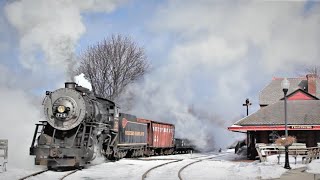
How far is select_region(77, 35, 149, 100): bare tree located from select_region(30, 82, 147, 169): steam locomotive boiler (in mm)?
23065

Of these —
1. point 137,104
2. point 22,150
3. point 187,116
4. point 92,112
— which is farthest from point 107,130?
point 137,104

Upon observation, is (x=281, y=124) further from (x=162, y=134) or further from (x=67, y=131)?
(x=67, y=131)

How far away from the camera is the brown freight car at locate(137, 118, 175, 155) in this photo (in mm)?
27594

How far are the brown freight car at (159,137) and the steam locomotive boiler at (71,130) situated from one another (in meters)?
7.06

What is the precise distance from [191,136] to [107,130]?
17.6 metres

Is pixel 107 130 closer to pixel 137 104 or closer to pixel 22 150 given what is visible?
pixel 22 150

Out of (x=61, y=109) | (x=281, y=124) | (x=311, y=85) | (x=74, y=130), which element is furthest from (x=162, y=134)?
(x=61, y=109)

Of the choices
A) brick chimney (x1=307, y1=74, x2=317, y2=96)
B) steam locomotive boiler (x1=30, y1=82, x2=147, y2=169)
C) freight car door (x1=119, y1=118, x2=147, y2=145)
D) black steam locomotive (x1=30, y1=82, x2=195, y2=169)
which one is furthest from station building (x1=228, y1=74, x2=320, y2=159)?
steam locomotive boiler (x1=30, y1=82, x2=147, y2=169)

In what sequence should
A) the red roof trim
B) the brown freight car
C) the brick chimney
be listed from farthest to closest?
the brick chimney < the brown freight car < the red roof trim

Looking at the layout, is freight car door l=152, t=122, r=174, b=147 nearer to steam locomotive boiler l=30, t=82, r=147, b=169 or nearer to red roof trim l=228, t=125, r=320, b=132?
red roof trim l=228, t=125, r=320, b=132

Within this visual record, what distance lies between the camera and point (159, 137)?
2911cm

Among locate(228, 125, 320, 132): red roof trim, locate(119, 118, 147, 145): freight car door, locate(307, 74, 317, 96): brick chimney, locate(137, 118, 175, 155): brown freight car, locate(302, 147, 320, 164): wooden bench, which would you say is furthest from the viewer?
locate(307, 74, 317, 96): brick chimney

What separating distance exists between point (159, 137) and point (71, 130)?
40.8 feet

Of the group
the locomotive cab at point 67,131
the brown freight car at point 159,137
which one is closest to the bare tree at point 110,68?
the brown freight car at point 159,137
